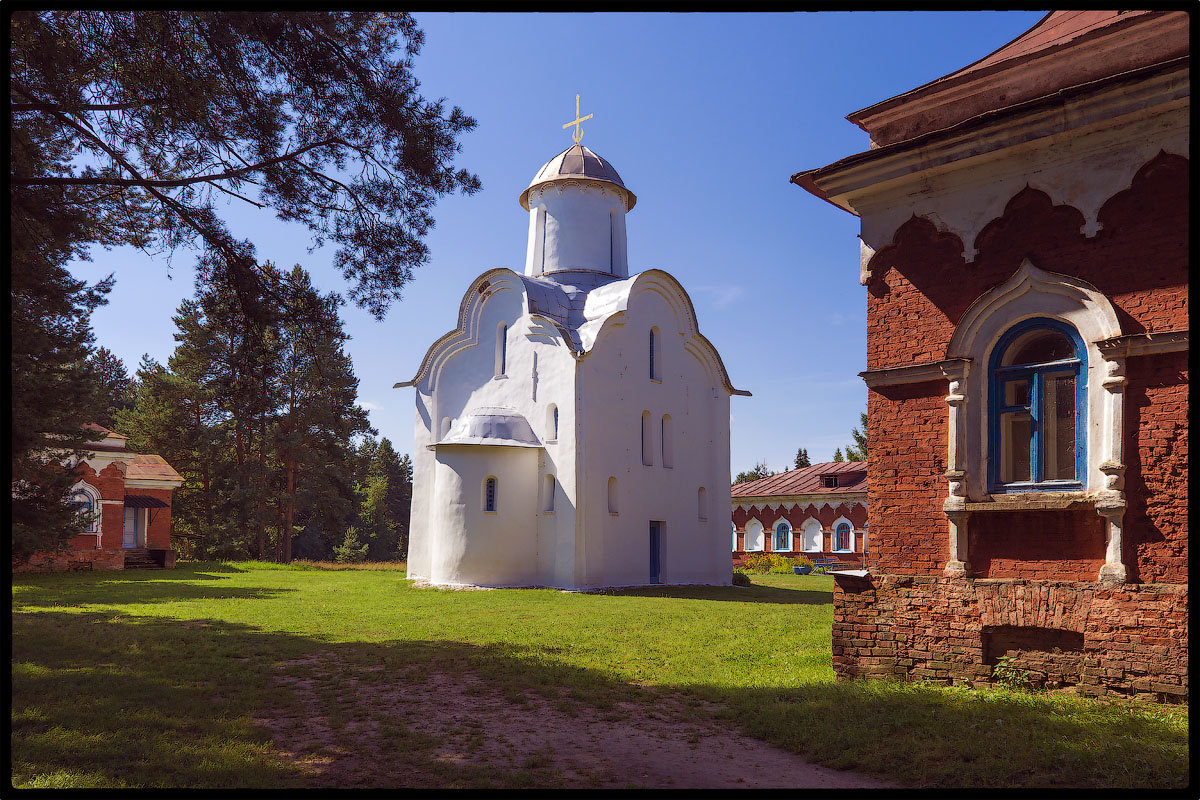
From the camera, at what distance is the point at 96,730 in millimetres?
6711

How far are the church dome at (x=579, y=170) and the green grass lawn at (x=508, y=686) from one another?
1439cm

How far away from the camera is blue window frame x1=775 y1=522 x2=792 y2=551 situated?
126 ft

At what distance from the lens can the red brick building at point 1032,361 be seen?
729 cm

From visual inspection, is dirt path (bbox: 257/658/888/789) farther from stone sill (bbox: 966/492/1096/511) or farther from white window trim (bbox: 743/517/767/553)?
white window trim (bbox: 743/517/767/553)

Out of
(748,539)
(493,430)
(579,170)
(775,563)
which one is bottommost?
(775,563)

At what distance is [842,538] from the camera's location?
36.4 metres

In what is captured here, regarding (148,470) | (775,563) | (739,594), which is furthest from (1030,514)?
(148,470)

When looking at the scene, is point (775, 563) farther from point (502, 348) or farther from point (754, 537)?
point (502, 348)

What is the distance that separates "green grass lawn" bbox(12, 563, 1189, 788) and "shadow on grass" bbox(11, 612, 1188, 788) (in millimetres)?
20

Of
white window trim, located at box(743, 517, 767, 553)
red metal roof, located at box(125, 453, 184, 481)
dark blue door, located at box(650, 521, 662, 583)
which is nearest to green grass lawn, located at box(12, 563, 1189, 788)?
dark blue door, located at box(650, 521, 662, 583)

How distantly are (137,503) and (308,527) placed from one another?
18.8 meters

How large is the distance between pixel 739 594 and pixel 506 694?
A: 1432 centimetres
